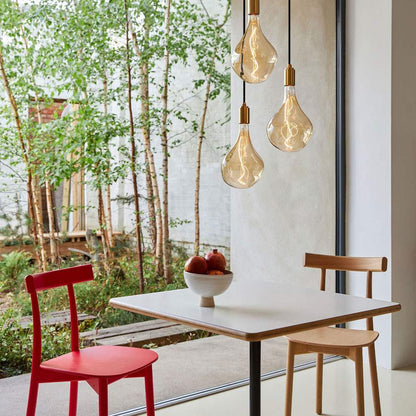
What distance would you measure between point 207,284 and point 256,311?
0.20 metres

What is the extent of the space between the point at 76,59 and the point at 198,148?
0.90 meters

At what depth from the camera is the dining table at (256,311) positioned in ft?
6.57

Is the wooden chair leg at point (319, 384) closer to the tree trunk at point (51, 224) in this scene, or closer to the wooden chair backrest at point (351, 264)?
the wooden chair backrest at point (351, 264)

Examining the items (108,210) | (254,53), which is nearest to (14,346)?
(108,210)

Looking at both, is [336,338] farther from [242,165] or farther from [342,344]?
[242,165]

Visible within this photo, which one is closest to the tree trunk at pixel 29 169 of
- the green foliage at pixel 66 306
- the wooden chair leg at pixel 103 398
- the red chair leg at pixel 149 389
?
the green foliage at pixel 66 306

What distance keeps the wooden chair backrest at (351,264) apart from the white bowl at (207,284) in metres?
0.98

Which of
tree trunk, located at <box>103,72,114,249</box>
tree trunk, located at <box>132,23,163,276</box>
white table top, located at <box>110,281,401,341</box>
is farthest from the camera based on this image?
tree trunk, located at <box>132,23,163,276</box>

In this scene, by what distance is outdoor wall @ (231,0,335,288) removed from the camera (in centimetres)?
413

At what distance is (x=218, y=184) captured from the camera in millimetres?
3932

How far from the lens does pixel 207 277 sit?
2.26m

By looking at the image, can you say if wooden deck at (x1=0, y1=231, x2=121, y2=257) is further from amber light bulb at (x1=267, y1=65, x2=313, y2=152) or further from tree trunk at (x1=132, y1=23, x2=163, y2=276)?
amber light bulb at (x1=267, y1=65, x2=313, y2=152)

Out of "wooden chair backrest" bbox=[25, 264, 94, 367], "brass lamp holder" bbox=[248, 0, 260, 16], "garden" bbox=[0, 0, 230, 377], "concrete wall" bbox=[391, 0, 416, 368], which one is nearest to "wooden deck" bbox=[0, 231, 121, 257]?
"garden" bbox=[0, 0, 230, 377]

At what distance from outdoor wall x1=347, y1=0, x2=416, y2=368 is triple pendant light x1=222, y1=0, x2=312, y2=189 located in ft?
5.45
